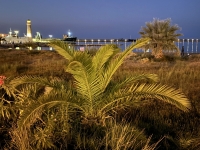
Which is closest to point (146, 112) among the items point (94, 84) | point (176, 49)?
point (94, 84)

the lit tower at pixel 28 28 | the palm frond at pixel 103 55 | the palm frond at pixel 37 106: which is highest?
the lit tower at pixel 28 28

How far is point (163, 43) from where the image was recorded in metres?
24.2

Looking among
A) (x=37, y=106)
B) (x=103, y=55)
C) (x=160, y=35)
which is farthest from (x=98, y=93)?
(x=160, y=35)

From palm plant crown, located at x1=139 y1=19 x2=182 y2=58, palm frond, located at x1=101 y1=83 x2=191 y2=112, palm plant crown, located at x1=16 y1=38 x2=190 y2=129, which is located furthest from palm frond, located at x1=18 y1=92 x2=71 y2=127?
palm plant crown, located at x1=139 y1=19 x2=182 y2=58

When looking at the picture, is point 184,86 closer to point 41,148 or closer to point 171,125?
point 171,125

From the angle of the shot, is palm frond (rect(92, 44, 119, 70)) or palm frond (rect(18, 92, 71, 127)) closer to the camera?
palm frond (rect(18, 92, 71, 127))

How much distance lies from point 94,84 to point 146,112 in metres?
2.40

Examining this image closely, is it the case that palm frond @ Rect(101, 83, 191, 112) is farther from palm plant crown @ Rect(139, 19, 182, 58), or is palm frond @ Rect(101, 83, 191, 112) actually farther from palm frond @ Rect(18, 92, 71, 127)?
palm plant crown @ Rect(139, 19, 182, 58)

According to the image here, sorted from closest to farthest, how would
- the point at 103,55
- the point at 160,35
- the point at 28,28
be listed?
the point at 103,55 < the point at 160,35 < the point at 28,28

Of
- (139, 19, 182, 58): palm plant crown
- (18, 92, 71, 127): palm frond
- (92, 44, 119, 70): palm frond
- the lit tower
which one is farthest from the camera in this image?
the lit tower

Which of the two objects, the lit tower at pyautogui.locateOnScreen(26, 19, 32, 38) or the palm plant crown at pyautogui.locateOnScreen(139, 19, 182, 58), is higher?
the lit tower at pyautogui.locateOnScreen(26, 19, 32, 38)

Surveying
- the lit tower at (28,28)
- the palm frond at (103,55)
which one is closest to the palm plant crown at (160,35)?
the palm frond at (103,55)

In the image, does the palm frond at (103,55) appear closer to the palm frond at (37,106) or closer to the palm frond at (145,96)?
the palm frond at (145,96)

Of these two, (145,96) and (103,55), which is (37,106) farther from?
(145,96)
